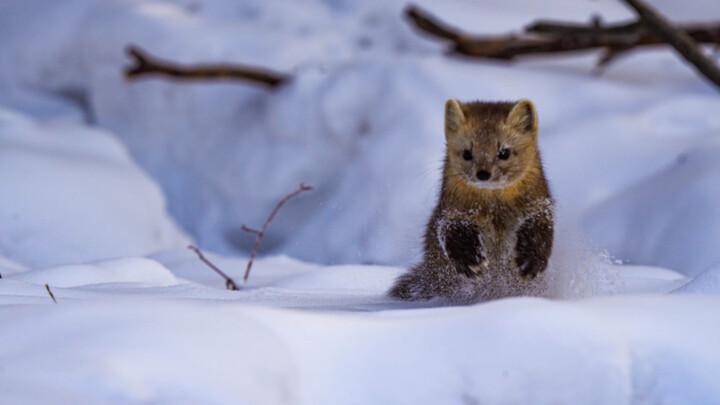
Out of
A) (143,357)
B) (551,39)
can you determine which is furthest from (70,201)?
(143,357)

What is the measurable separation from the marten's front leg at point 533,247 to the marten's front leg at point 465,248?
100 mm

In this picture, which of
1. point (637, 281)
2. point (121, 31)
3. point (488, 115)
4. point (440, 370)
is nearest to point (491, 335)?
point (440, 370)

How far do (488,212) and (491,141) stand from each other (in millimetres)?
185

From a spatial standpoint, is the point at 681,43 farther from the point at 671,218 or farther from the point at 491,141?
the point at 491,141

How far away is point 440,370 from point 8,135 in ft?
14.8

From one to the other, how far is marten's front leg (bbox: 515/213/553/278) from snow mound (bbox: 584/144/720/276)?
1465 mm

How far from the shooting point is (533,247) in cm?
207

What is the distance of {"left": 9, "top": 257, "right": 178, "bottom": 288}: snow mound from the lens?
106 inches

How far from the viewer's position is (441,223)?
219cm

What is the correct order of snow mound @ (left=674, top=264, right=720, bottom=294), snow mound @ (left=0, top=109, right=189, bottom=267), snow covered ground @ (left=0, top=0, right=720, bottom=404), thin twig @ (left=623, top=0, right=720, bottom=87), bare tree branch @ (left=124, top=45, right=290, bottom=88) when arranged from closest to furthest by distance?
1. snow covered ground @ (left=0, top=0, right=720, bottom=404)
2. snow mound @ (left=674, top=264, right=720, bottom=294)
3. thin twig @ (left=623, top=0, right=720, bottom=87)
4. snow mound @ (left=0, top=109, right=189, bottom=267)
5. bare tree branch @ (left=124, top=45, right=290, bottom=88)

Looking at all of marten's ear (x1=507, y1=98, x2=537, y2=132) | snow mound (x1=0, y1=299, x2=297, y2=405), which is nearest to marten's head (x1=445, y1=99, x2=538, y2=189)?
marten's ear (x1=507, y1=98, x2=537, y2=132)

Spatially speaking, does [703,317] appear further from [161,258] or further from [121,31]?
[121,31]

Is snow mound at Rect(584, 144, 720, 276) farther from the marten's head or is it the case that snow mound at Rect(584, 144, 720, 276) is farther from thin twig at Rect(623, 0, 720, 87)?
the marten's head

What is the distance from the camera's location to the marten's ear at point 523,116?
7.20 feet
